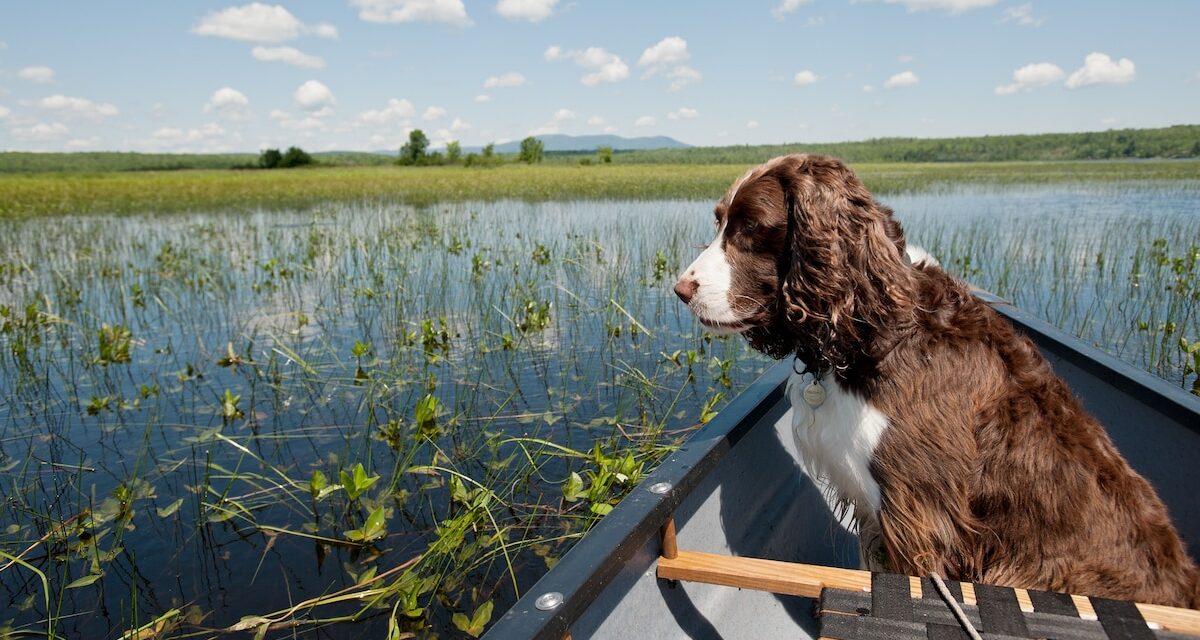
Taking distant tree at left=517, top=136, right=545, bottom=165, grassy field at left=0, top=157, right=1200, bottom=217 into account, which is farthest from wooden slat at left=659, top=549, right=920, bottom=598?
distant tree at left=517, top=136, right=545, bottom=165

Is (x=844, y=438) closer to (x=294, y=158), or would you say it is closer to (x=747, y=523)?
(x=747, y=523)

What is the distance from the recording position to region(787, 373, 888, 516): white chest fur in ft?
7.07

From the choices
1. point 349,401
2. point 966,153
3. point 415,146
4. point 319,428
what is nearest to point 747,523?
point 319,428

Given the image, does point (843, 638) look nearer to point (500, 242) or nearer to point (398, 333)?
point (398, 333)

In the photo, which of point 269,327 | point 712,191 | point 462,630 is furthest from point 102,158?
point 462,630

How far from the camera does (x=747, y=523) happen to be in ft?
9.60

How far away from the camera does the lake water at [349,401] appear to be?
11.9ft

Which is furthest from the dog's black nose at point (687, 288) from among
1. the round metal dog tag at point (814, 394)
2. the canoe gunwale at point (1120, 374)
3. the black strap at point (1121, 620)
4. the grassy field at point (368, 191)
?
the grassy field at point (368, 191)

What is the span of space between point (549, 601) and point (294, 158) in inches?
3101

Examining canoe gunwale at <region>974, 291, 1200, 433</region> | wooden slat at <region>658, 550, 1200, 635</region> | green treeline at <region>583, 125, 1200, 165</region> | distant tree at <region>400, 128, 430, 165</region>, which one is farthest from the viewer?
distant tree at <region>400, 128, 430, 165</region>

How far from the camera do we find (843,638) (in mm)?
1813

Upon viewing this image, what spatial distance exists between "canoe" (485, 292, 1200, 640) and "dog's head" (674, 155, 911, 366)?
0.53 metres

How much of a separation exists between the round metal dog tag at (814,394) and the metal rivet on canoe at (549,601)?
3.73 ft

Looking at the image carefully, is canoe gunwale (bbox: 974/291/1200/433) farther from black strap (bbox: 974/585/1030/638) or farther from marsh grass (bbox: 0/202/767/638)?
marsh grass (bbox: 0/202/767/638)
